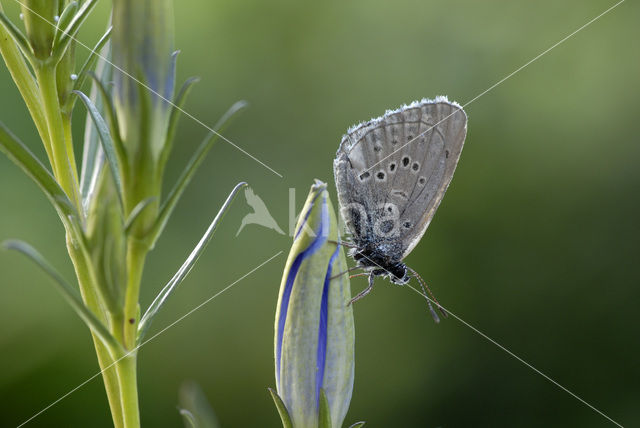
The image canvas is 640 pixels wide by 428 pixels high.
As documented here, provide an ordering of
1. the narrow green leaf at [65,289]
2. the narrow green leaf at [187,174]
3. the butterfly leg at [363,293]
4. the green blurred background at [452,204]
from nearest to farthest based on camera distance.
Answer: the narrow green leaf at [65,289] → the narrow green leaf at [187,174] → the butterfly leg at [363,293] → the green blurred background at [452,204]

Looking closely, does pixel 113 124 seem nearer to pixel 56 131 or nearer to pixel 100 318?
pixel 56 131

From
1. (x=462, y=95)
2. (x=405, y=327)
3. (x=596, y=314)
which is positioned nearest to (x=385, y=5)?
Answer: (x=462, y=95)

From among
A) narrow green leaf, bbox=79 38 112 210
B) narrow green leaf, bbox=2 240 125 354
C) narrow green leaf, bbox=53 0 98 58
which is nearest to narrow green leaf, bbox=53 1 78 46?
narrow green leaf, bbox=53 0 98 58

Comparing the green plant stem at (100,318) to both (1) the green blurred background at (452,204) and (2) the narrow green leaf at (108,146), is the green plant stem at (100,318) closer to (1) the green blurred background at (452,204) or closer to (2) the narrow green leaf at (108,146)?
(2) the narrow green leaf at (108,146)

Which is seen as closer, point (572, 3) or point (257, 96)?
point (257, 96)

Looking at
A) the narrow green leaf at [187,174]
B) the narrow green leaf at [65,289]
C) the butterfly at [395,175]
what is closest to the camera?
the narrow green leaf at [65,289]

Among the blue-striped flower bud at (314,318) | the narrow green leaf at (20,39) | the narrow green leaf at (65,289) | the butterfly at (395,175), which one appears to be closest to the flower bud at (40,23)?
the narrow green leaf at (20,39)

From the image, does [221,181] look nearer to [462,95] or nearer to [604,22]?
[462,95]
